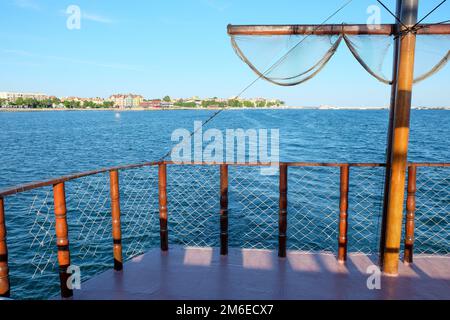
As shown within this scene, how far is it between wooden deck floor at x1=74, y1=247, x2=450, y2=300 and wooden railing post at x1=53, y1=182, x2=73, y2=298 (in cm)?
23

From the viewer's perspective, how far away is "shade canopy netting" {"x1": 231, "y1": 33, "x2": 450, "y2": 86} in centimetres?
359

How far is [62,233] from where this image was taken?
9.15 ft

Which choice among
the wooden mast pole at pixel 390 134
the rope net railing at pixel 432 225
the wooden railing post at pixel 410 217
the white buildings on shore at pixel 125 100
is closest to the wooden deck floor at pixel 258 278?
the wooden railing post at pixel 410 217

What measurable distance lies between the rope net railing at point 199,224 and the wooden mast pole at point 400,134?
1.86 m

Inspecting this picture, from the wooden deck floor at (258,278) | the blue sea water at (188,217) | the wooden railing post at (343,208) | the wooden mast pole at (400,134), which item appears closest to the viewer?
the wooden deck floor at (258,278)

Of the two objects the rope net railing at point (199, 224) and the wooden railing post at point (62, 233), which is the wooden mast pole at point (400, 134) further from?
the wooden railing post at point (62, 233)

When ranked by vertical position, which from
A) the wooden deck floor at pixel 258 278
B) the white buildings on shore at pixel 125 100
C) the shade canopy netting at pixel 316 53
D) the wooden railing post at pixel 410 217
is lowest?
the wooden deck floor at pixel 258 278

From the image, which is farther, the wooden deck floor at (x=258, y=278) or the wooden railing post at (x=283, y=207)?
the wooden railing post at (x=283, y=207)

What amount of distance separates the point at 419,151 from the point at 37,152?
2770cm

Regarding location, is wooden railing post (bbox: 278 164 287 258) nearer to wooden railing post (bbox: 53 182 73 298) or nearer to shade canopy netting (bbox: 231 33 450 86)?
shade canopy netting (bbox: 231 33 450 86)

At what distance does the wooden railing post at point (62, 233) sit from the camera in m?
2.73

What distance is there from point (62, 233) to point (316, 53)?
10.4ft

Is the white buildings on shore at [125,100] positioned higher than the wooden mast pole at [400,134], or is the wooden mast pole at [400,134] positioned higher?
the white buildings on shore at [125,100]

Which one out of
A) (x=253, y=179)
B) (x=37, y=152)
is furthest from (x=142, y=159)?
(x=253, y=179)
